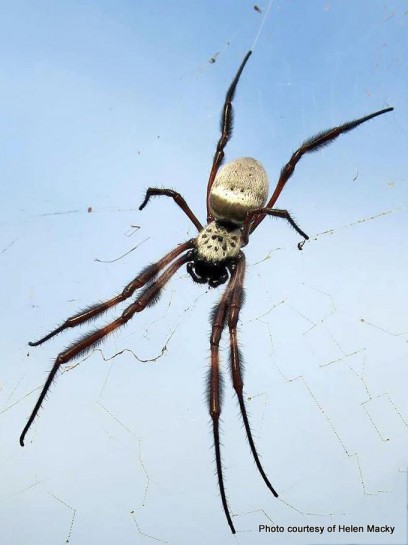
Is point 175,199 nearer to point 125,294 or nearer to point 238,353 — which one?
point 125,294

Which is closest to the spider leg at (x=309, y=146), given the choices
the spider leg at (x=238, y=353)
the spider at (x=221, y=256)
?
the spider at (x=221, y=256)

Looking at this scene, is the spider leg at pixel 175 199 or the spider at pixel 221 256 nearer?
the spider at pixel 221 256

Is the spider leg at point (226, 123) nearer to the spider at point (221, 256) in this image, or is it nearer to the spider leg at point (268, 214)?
the spider at point (221, 256)

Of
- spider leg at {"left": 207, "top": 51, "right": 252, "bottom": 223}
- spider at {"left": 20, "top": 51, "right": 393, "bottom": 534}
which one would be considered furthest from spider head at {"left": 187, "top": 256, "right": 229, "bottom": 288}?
spider leg at {"left": 207, "top": 51, "right": 252, "bottom": 223}

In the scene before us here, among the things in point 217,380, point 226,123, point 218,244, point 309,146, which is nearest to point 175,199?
point 218,244

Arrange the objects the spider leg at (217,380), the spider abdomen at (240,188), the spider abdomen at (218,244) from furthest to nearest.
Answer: the spider abdomen at (218,244)
the spider abdomen at (240,188)
the spider leg at (217,380)

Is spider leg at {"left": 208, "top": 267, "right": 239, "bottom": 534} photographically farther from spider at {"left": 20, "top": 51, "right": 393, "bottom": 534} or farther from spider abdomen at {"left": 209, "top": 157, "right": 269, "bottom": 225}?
spider abdomen at {"left": 209, "top": 157, "right": 269, "bottom": 225}

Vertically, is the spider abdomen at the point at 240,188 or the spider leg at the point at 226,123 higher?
the spider leg at the point at 226,123
